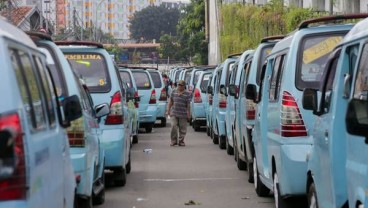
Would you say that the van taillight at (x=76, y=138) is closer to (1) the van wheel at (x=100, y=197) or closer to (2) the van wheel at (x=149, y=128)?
(1) the van wheel at (x=100, y=197)

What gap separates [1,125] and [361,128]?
2.08 meters

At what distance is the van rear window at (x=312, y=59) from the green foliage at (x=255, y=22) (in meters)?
18.0

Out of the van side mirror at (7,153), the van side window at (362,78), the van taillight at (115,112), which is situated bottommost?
the van taillight at (115,112)

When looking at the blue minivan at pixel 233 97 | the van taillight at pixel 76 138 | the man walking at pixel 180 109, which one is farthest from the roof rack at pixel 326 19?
the man walking at pixel 180 109

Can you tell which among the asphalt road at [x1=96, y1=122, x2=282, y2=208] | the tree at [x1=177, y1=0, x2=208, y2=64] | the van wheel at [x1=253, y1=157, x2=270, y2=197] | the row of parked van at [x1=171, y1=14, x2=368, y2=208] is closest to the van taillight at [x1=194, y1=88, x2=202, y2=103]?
the asphalt road at [x1=96, y1=122, x2=282, y2=208]

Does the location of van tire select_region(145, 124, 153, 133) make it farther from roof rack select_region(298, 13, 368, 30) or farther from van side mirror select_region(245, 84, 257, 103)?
roof rack select_region(298, 13, 368, 30)

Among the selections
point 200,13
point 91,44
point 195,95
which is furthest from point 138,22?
point 91,44

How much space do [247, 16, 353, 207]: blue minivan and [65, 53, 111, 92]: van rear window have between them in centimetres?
271

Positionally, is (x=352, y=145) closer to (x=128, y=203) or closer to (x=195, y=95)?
(x=128, y=203)

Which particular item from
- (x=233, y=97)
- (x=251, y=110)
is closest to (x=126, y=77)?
(x=233, y=97)

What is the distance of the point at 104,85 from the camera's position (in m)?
13.0

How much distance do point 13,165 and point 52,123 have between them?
182 centimetres

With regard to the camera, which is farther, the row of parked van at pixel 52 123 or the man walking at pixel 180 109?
the man walking at pixel 180 109

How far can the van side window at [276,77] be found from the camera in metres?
10.7
